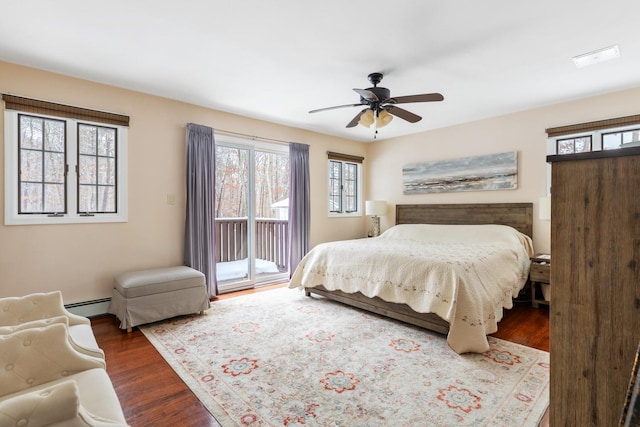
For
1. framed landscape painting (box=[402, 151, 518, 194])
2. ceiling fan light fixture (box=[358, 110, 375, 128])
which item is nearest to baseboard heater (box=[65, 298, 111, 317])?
ceiling fan light fixture (box=[358, 110, 375, 128])

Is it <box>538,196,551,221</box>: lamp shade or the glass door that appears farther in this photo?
the glass door

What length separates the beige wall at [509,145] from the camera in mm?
3850

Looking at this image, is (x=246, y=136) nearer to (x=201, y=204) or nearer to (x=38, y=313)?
(x=201, y=204)

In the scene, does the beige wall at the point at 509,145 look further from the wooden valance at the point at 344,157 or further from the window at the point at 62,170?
the window at the point at 62,170

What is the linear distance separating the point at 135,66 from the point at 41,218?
69.5 inches

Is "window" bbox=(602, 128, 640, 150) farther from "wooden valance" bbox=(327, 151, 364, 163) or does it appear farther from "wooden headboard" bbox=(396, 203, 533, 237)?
"wooden valance" bbox=(327, 151, 364, 163)

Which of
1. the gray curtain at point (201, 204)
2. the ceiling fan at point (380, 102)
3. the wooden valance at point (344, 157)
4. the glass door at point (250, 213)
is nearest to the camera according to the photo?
the ceiling fan at point (380, 102)

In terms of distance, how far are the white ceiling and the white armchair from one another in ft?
6.96

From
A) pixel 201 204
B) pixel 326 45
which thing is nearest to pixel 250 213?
pixel 201 204

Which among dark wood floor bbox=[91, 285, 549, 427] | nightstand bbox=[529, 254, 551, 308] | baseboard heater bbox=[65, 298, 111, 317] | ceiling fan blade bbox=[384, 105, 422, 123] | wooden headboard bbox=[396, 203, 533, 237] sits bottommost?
dark wood floor bbox=[91, 285, 549, 427]

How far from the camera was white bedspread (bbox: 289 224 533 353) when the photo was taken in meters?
2.61

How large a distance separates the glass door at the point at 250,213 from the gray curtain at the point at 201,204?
35cm

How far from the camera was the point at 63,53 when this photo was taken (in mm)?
2812

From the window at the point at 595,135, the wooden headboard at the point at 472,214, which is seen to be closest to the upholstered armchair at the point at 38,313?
the window at the point at 595,135
